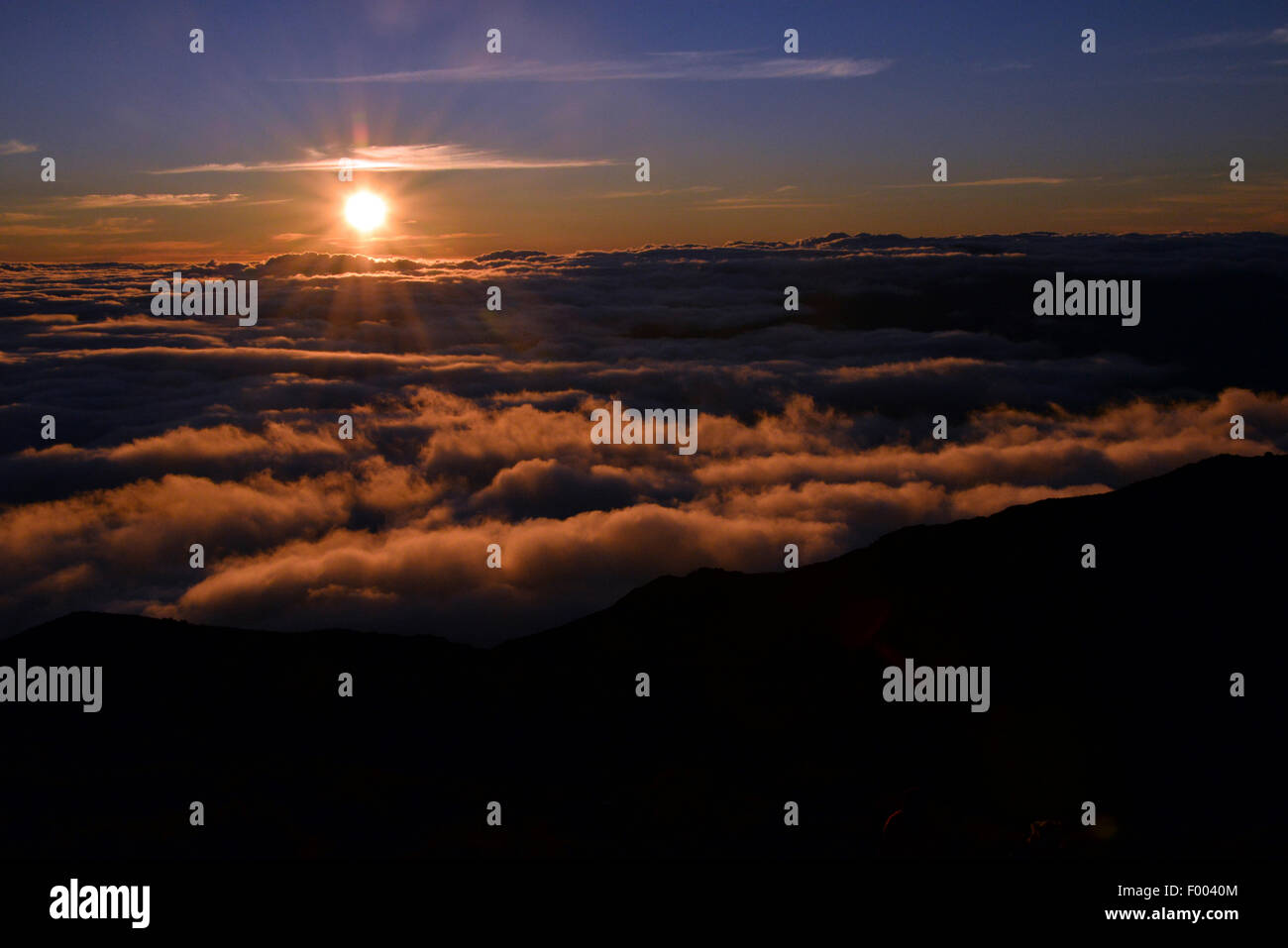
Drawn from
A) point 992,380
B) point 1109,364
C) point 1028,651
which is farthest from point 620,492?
point 1109,364

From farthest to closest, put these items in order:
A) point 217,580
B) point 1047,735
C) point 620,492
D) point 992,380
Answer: point 992,380
point 620,492
point 217,580
point 1047,735

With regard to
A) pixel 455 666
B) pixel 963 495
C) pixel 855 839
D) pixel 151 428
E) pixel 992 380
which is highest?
pixel 992 380

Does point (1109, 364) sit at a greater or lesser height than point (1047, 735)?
greater

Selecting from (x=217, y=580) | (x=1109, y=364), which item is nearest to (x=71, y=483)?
(x=217, y=580)

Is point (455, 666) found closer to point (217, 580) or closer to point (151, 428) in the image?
point (217, 580)

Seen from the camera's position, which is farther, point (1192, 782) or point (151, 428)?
point (151, 428)

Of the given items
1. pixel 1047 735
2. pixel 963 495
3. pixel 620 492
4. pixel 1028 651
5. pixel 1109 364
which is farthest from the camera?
pixel 1109 364
